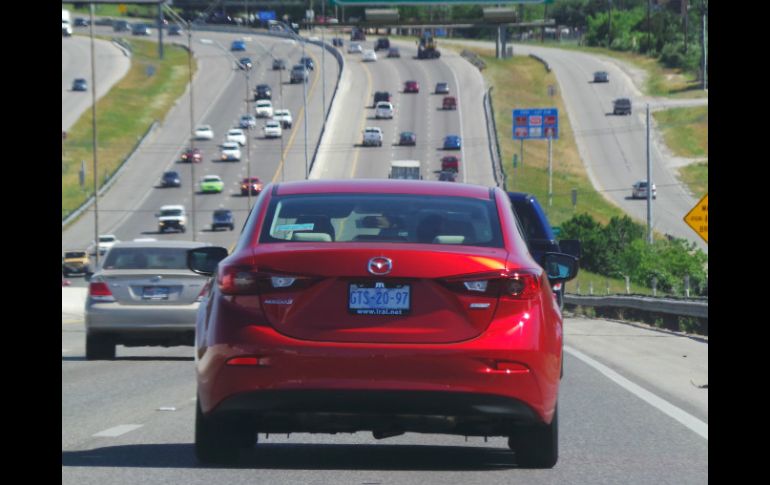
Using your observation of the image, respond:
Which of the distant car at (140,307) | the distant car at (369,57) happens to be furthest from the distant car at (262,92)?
the distant car at (140,307)

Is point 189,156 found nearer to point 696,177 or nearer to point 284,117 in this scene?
point 284,117

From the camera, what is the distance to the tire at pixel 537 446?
32.1 ft

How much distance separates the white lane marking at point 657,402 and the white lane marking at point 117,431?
170 inches

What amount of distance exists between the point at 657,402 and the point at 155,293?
8.64 metres

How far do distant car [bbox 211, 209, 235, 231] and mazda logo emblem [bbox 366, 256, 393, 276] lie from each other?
3209 inches

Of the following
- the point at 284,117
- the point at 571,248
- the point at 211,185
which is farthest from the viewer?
the point at 284,117

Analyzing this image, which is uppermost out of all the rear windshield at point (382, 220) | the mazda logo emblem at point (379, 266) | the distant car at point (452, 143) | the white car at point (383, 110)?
the white car at point (383, 110)

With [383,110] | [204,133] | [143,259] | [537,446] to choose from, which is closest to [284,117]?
[204,133]

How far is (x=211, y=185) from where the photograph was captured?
104 m

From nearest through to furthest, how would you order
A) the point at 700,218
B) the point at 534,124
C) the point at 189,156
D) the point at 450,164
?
1. the point at 700,218
2. the point at 450,164
3. the point at 534,124
4. the point at 189,156

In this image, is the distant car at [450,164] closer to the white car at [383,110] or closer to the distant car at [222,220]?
the distant car at [222,220]

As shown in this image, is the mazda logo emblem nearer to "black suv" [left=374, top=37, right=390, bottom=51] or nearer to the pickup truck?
the pickup truck
